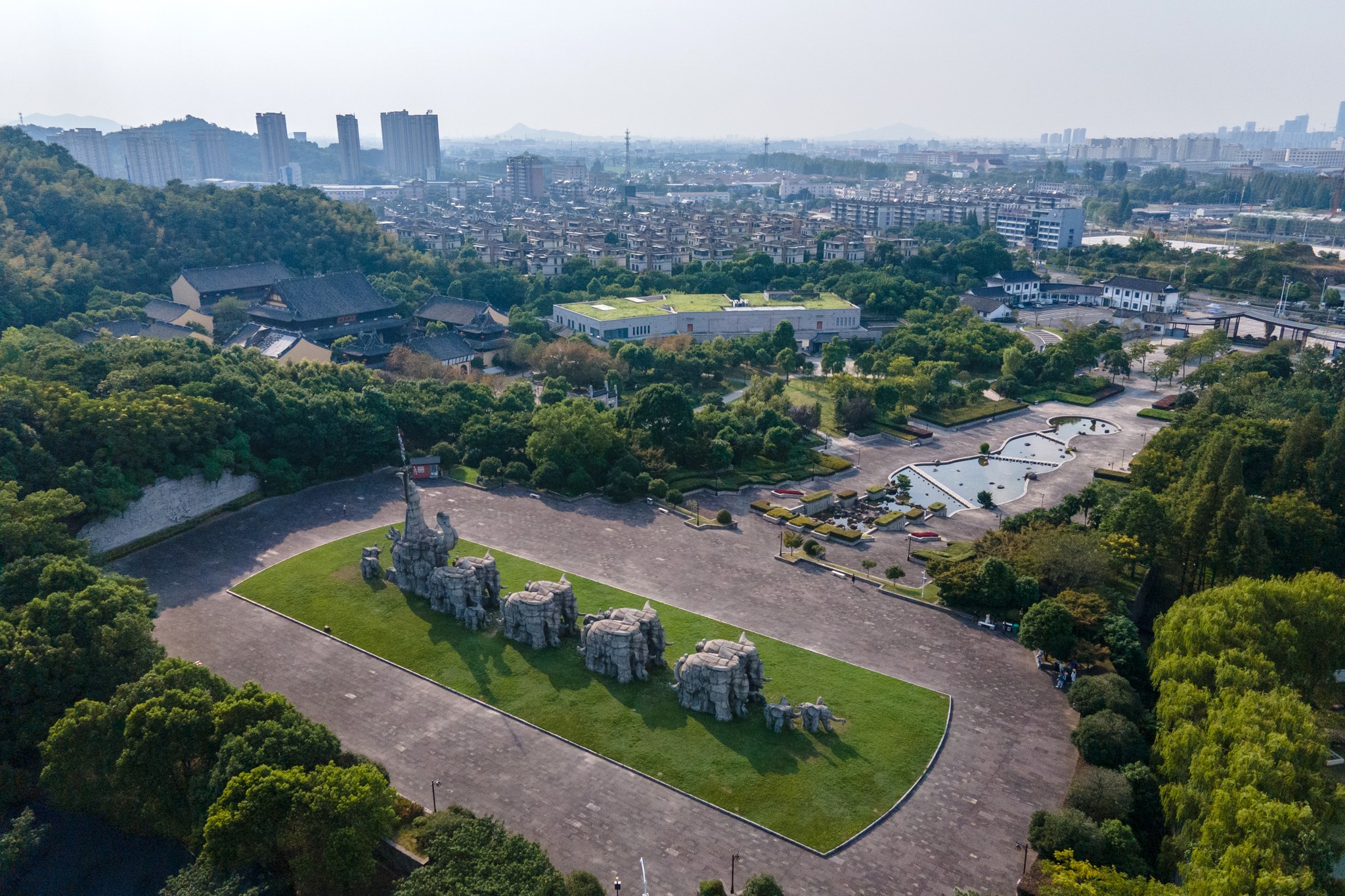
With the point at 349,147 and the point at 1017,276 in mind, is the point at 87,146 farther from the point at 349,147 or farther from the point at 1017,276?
the point at 1017,276

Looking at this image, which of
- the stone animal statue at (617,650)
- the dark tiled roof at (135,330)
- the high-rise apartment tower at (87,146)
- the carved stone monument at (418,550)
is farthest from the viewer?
the high-rise apartment tower at (87,146)

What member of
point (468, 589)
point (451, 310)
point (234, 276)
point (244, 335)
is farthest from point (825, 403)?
point (234, 276)

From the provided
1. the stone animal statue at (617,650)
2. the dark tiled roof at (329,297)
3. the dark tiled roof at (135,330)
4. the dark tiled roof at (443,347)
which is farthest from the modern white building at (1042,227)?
the stone animal statue at (617,650)

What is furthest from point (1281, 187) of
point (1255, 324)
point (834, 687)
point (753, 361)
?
point (834, 687)

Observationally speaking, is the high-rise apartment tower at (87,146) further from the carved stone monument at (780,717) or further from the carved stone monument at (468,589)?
the carved stone monument at (780,717)

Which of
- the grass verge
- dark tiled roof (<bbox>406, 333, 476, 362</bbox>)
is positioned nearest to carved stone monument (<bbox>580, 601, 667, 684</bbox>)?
the grass verge

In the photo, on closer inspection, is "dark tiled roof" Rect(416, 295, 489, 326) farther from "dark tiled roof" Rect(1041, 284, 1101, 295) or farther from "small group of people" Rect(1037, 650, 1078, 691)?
"dark tiled roof" Rect(1041, 284, 1101, 295)
